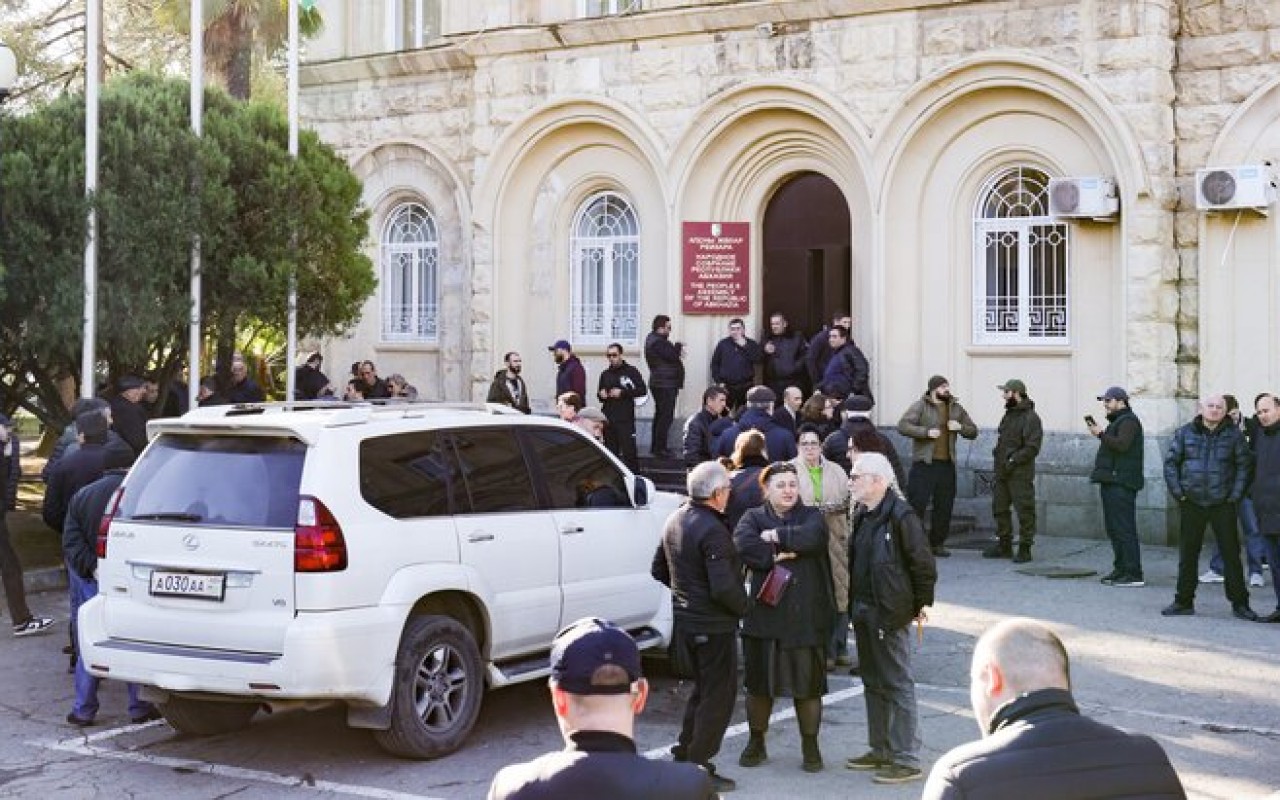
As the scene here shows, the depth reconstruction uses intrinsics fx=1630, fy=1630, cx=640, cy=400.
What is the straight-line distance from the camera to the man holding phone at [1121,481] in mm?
14836

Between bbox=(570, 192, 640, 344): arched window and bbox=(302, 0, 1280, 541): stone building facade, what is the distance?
0.04 metres

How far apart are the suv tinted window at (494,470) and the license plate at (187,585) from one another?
1525 millimetres

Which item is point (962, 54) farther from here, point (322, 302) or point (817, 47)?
point (322, 302)

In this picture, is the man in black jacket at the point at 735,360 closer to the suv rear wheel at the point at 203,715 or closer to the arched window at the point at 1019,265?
the arched window at the point at 1019,265

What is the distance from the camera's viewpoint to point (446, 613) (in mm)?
9023

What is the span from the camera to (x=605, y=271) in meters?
22.0

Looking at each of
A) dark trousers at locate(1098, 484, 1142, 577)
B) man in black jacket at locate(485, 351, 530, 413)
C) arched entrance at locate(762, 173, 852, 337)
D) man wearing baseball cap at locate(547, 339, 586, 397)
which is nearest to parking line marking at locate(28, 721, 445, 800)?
dark trousers at locate(1098, 484, 1142, 577)

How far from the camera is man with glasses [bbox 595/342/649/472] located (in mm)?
19500

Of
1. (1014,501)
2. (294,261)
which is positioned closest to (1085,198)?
(1014,501)

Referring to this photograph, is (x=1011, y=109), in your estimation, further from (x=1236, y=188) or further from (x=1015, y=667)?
(x=1015, y=667)

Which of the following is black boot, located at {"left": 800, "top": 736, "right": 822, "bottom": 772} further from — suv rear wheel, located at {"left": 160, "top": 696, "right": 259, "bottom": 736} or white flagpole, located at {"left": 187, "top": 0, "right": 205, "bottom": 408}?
white flagpole, located at {"left": 187, "top": 0, "right": 205, "bottom": 408}

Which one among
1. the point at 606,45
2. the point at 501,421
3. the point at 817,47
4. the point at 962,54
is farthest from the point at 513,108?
the point at 501,421

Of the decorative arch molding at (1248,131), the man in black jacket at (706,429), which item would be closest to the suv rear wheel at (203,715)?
the man in black jacket at (706,429)

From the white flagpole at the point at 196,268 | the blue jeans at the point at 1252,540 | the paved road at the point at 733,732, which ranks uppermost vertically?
the white flagpole at the point at 196,268
